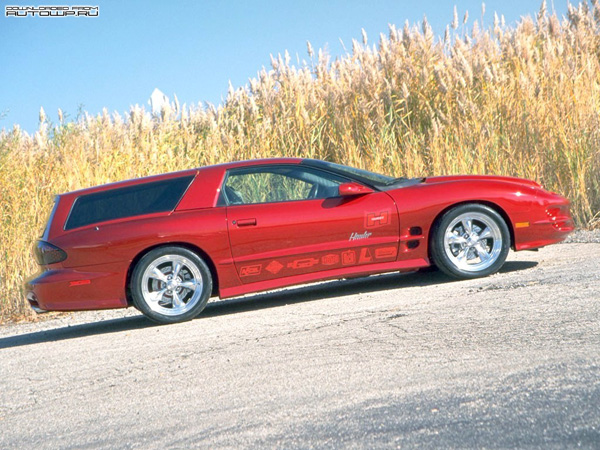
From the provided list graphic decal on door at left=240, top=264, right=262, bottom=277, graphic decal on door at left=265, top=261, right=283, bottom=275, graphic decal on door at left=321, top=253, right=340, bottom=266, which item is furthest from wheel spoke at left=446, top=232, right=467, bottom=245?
graphic decal on door at left=240, top=264, right=262, bottom=277

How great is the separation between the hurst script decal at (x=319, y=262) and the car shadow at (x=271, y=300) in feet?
1.43

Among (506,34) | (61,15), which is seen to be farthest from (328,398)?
(61,15)

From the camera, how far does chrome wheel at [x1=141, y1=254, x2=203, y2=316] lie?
7.20 meters

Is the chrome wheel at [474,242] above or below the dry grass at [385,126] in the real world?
below

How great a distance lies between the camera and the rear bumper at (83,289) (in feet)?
23.6

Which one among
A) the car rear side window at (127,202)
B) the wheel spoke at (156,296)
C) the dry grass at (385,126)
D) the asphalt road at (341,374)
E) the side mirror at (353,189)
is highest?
the dry grass at (385,126)

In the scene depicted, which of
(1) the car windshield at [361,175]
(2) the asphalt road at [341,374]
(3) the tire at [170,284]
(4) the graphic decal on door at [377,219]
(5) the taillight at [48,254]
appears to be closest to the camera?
(2) the asphalt road at [341,374]

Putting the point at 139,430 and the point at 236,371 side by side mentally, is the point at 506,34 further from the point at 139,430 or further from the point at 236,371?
the point at 139,430

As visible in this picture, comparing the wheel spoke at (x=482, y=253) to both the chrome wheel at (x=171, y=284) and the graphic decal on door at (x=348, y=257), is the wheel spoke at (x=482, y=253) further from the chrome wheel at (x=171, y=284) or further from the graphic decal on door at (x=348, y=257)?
the chrome wheel at (x=171, y=284)

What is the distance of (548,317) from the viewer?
17.6 ft

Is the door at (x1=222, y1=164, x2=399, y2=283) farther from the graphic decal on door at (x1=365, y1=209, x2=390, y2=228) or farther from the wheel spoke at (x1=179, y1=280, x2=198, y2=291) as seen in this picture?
the wheel spoke at (x1=179, y1=280, x2=198, y2=291)

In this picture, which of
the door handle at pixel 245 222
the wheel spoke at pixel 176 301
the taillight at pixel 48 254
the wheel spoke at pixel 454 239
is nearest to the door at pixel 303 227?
the door handle at pixel 245 222

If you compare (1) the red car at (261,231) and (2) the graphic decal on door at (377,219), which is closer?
(1) the red car at (261,231)

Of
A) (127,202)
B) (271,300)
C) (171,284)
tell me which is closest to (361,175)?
A: (271,300)
